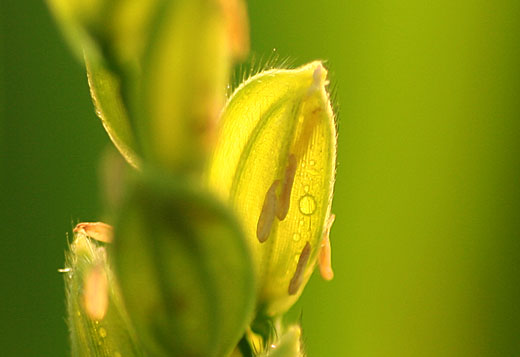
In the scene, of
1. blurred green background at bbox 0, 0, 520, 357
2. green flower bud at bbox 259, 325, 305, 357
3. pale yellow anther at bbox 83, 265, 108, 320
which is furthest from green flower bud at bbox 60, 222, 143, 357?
blurred green background at bbox 0, 0, 520, 357

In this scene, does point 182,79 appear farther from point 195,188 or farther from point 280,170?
point 280,170

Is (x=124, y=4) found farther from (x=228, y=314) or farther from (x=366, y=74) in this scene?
(x=366, y=74)

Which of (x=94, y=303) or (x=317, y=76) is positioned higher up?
(x=317, y=76)

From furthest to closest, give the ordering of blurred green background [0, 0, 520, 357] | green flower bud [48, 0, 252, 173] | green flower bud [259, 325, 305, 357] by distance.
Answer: blurred green background [0, 0, 520, 357] < green flower bud [259, 325, 305, 357] < green flower bud [48, 0, 252, 173]

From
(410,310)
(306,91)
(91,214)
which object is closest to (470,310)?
(410,310)

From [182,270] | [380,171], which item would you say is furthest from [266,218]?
A: [380,171]

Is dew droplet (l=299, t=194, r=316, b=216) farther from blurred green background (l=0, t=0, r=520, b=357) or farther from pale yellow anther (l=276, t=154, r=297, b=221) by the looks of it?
blurred green background (l=0, t=0, r=520, b=357)

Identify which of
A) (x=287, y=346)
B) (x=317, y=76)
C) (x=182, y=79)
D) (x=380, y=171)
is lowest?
(x=287, y=346)
